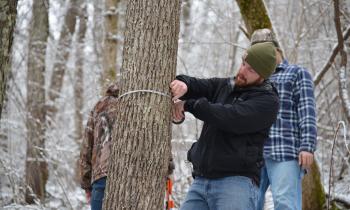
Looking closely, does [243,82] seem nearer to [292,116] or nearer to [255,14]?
[292,116]

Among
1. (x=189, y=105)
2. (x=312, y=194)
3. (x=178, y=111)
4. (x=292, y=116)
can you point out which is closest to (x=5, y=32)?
(x=178, y=111)

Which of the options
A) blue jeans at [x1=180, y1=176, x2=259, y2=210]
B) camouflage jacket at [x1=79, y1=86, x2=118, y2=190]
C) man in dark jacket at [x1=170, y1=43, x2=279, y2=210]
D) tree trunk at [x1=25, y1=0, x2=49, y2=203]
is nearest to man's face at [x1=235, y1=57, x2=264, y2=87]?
man in dark jacket at [x1=170, y1=43, x2=279, y2=210]

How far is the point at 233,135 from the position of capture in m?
2.84

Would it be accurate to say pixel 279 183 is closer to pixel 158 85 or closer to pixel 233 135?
pixel 233 135

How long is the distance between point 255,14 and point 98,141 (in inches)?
99.5

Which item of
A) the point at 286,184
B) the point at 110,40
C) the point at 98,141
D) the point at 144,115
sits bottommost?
the point at 286,184

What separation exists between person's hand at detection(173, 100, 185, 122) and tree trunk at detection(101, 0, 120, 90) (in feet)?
17.3

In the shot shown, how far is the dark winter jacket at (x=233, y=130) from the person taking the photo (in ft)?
8.98

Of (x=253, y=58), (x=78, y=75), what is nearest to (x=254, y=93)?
(x=253, y=58)

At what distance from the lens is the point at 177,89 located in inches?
114

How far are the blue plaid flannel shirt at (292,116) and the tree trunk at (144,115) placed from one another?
1.34 m

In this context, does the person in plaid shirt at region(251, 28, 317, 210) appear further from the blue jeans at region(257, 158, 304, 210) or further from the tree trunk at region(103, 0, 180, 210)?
the tree trunk at region(103, 0, 180, 210)

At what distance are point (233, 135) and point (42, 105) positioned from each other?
5.83 metres

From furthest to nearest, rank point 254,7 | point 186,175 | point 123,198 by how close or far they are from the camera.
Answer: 1. point 186,175
2. point 254,7
3. point 123,198
